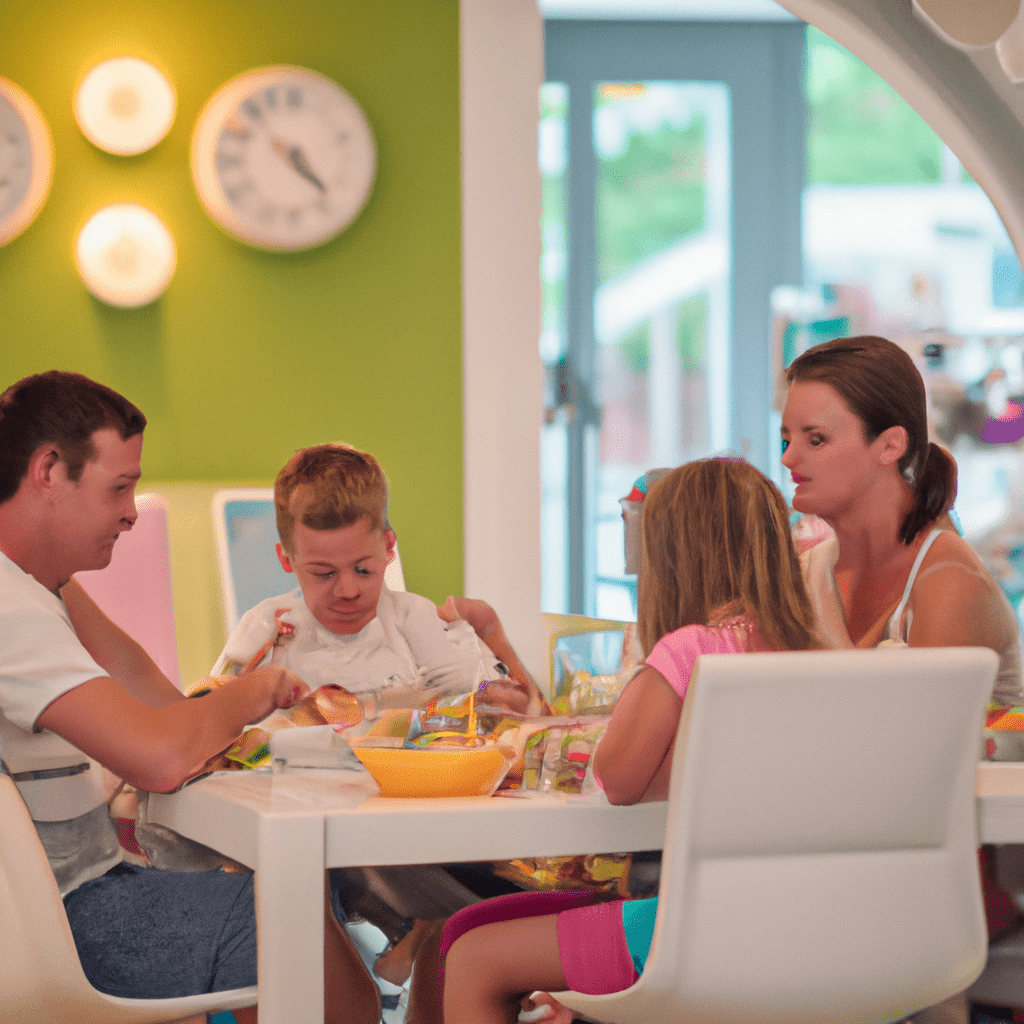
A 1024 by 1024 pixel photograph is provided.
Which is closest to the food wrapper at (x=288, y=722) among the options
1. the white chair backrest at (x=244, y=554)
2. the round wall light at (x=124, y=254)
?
the white chair backrest at (x=244, y=554)

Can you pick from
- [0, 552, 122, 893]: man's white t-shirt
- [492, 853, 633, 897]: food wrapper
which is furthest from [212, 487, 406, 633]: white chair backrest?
[492, 853, 633, 897]: food wrapper

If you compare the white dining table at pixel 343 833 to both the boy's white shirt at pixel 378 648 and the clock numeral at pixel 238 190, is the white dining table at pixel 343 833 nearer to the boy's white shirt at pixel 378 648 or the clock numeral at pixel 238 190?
the boy's white shirt at pixel 378 648

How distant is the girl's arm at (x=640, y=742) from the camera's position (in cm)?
112

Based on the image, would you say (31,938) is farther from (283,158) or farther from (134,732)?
(283,158)

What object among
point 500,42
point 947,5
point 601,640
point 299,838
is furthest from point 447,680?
point 500,42

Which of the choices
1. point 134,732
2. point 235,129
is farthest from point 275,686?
point 235,129

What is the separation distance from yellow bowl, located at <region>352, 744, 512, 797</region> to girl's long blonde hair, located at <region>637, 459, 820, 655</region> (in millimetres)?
265

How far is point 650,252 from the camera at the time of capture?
4.34m

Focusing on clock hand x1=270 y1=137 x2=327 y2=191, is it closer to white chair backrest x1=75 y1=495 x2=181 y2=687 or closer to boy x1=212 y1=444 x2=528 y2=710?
white chair backrest x1=75 y1=495 x2=181 y2=687

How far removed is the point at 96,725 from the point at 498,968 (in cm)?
48

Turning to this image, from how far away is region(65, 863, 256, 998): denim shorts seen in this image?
1241 mm

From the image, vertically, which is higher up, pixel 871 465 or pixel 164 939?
pixel 871 465

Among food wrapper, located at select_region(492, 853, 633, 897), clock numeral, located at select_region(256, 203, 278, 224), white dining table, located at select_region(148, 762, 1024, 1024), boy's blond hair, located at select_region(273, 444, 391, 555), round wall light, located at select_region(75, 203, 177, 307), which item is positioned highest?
clock numeral, located at select_region(256, 203, 278, 224)

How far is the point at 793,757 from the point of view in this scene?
1016 millimetres
